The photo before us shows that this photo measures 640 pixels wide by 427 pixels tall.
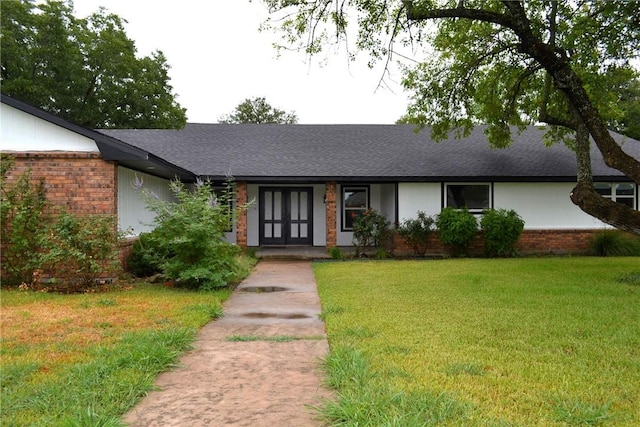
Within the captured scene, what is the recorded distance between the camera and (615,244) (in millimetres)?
15344

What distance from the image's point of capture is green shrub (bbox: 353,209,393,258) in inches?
603

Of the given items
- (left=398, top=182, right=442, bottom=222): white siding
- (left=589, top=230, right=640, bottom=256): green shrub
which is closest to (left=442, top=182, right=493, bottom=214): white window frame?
(left=398, top=182, right=442, bottom=222): white siding

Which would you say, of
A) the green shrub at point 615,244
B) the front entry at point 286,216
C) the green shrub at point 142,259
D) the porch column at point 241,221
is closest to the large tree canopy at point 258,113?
the front entry at point 286,216

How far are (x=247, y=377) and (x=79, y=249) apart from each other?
6.07m

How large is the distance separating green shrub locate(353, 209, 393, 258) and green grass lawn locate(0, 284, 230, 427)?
7.32 m

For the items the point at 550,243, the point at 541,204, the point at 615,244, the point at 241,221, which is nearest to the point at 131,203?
the point at 241,221

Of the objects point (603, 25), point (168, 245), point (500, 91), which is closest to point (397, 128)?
point (500, 91)

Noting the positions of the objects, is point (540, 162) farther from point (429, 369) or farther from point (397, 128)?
point (429, 369)

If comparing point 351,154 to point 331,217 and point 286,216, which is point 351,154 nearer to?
point 331,217

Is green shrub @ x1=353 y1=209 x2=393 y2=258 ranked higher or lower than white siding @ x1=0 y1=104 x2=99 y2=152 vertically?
lower

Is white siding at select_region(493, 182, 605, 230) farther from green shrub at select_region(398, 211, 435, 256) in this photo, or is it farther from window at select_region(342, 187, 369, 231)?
window at select_region(342, 187, 369, 231)

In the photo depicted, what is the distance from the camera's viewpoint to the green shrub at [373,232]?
15305 mm

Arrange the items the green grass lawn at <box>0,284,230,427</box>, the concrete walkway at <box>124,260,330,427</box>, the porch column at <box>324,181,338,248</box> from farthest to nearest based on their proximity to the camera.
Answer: the porch column at <box>324,181,338,248</box>, the green grass lawn at <box>0,284,230,427</box>, the concrete walkway at <box>124,260,330,427</box>

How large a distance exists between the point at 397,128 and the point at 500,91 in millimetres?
7436
